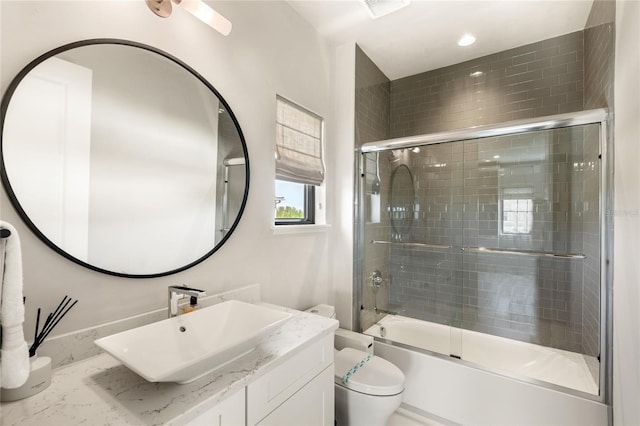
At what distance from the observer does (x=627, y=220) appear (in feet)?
4.54

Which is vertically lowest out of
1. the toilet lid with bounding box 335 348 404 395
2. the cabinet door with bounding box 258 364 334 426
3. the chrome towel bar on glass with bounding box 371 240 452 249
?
the toilet lid with bounding box 335 348 404 395

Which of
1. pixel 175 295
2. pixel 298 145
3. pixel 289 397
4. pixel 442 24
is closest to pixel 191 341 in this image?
pixel 175 295

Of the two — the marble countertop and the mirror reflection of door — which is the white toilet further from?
the mirror reflection of door

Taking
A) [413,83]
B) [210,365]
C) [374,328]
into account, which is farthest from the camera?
[413,83]

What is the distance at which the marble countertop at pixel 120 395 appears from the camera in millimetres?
735

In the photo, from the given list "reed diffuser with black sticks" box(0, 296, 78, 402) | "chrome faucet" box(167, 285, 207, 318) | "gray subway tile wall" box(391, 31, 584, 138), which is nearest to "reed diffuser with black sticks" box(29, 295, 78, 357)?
"reed diffuser with black sticks" box(0, 296, 78, 402)

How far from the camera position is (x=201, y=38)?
4.76ft

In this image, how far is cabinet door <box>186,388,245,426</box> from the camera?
2.62 ft

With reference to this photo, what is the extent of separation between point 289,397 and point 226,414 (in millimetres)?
295

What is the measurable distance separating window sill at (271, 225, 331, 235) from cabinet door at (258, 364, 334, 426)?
0.85 m

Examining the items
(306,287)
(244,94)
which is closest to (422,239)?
(306,287)

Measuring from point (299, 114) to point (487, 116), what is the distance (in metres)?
1.75

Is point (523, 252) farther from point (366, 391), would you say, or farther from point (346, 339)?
point (366, 391)

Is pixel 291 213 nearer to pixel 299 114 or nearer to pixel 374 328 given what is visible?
pixel 299 114
